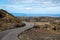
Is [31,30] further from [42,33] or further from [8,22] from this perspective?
[8,22]

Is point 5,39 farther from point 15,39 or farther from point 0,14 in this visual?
point 0,14

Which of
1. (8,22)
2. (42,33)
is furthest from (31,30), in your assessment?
(8,22)

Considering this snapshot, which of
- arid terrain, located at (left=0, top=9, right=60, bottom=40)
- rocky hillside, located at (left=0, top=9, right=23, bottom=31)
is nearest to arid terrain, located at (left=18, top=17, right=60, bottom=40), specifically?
arid terrain, located at (left=0, top=9, right=60, bottom=40)

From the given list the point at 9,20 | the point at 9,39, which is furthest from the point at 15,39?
the point at 9,20

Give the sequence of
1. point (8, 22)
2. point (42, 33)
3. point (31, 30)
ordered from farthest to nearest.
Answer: point (8, 22)
point (31, 30)
point (42, 33)

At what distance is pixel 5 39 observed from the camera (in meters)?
26.1

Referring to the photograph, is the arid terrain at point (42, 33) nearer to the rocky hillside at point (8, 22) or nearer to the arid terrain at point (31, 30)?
the arid terrain at point (31, 30)

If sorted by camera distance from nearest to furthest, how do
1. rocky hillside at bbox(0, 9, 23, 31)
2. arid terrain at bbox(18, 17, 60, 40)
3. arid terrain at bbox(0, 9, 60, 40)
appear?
arid terrain at bbox(18, 17, 60, 40) → arid terrain at bbox(0, 9, 60, 40) → rocky hillside at bbox(0, 9, 23, 31)

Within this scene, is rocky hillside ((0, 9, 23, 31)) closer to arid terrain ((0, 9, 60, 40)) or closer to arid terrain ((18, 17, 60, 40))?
arid terrain ((0, 9, 60, 40))

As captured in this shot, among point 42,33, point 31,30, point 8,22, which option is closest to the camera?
point 42,33

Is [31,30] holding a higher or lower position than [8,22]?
higher

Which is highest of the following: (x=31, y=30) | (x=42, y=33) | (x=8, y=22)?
(x=42, y=33)

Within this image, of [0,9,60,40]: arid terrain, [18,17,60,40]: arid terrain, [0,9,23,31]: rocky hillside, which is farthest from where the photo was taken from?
[0,9,23,31]: rocky hillside

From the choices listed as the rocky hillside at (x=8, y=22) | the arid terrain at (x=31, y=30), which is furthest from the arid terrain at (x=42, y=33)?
the rocky hillside at (x=8, y=22)
